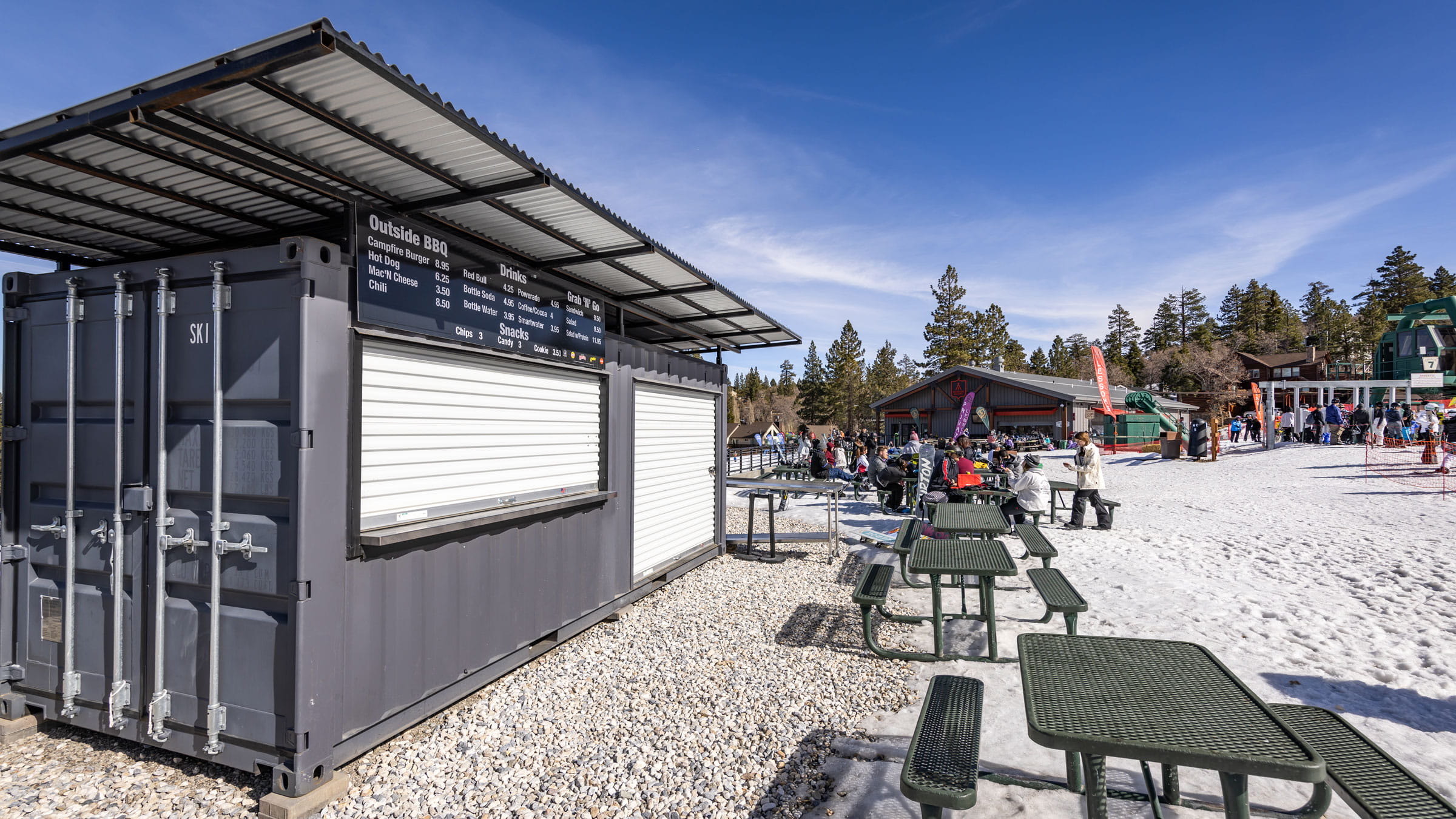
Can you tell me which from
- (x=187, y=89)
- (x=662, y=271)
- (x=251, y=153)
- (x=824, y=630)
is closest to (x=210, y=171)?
(x=251, y=153)

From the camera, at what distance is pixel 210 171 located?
3541 millimetres

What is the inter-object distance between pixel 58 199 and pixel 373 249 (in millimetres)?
2079

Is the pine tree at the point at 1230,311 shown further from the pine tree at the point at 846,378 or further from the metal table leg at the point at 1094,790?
the metal table leg at the point at 1094,790

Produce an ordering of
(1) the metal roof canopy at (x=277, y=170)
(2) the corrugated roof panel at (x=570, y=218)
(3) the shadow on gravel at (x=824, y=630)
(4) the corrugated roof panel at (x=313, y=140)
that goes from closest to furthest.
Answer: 1. (1) the metal roof canopy at (x=277, y=170)
2. (4) the corrugated roof panel at (x=313, y=140)
3. (2) the corrugated roof panel at (x=570, y=218)
4. (3) the shadow on gravel at (x=824, y=630)

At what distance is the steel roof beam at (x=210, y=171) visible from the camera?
3.09 metres

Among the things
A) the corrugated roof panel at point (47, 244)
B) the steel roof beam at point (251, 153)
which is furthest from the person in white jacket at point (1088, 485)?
the corrugated roof panel at point (47, 244)

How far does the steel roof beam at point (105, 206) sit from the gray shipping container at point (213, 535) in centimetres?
44

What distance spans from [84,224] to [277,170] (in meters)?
2.04

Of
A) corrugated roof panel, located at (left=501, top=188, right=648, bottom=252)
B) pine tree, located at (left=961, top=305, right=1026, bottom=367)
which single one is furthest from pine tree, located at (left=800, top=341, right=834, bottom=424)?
corrugated roof panel, located at (left=501, top=188, right=648, bottom=252)

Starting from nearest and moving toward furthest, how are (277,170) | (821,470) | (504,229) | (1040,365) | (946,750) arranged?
(946,750), (277,170), (504,229), (821,470), (1040,365)

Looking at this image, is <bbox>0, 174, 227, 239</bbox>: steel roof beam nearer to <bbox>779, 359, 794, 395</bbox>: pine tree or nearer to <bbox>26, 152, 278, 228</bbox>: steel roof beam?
<bbox>26, 152, 278, 228</bbox>: steel roof beam

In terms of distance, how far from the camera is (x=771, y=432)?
2673 cm

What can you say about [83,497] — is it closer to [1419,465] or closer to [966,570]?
[966,570]

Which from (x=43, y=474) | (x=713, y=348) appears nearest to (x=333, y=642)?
(x=43, y=474)
